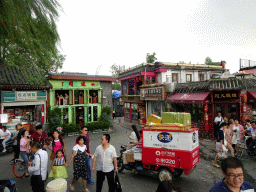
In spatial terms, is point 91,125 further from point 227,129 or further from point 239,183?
point 239,183

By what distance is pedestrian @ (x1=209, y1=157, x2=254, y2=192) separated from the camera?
2.32 metres

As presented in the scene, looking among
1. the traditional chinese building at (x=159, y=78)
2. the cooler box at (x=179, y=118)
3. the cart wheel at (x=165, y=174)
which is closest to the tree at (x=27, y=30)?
the cooler box at (x=179, y=118)

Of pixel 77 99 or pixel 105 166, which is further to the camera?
pixel 77 99

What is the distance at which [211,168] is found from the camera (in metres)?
7.56

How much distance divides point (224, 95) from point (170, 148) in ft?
30.3

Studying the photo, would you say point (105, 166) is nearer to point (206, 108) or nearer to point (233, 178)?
point (233, 178)

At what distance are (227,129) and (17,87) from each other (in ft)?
45.3

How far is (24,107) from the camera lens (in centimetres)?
1433

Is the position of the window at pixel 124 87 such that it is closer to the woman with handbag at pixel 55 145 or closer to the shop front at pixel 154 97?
the shop front at pixel 154 97

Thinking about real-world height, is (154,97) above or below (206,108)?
above

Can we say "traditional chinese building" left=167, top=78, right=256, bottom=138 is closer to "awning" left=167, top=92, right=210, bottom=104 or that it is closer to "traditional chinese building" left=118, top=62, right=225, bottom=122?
"awning" left=167, top=92, right=210, bottom=104

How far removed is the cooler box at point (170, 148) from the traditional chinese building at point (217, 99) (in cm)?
817

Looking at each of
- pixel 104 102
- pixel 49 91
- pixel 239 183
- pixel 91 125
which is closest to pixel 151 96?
pixel 104 102

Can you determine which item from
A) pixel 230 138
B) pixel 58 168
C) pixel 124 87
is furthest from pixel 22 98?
Answer: pixel 124 87
